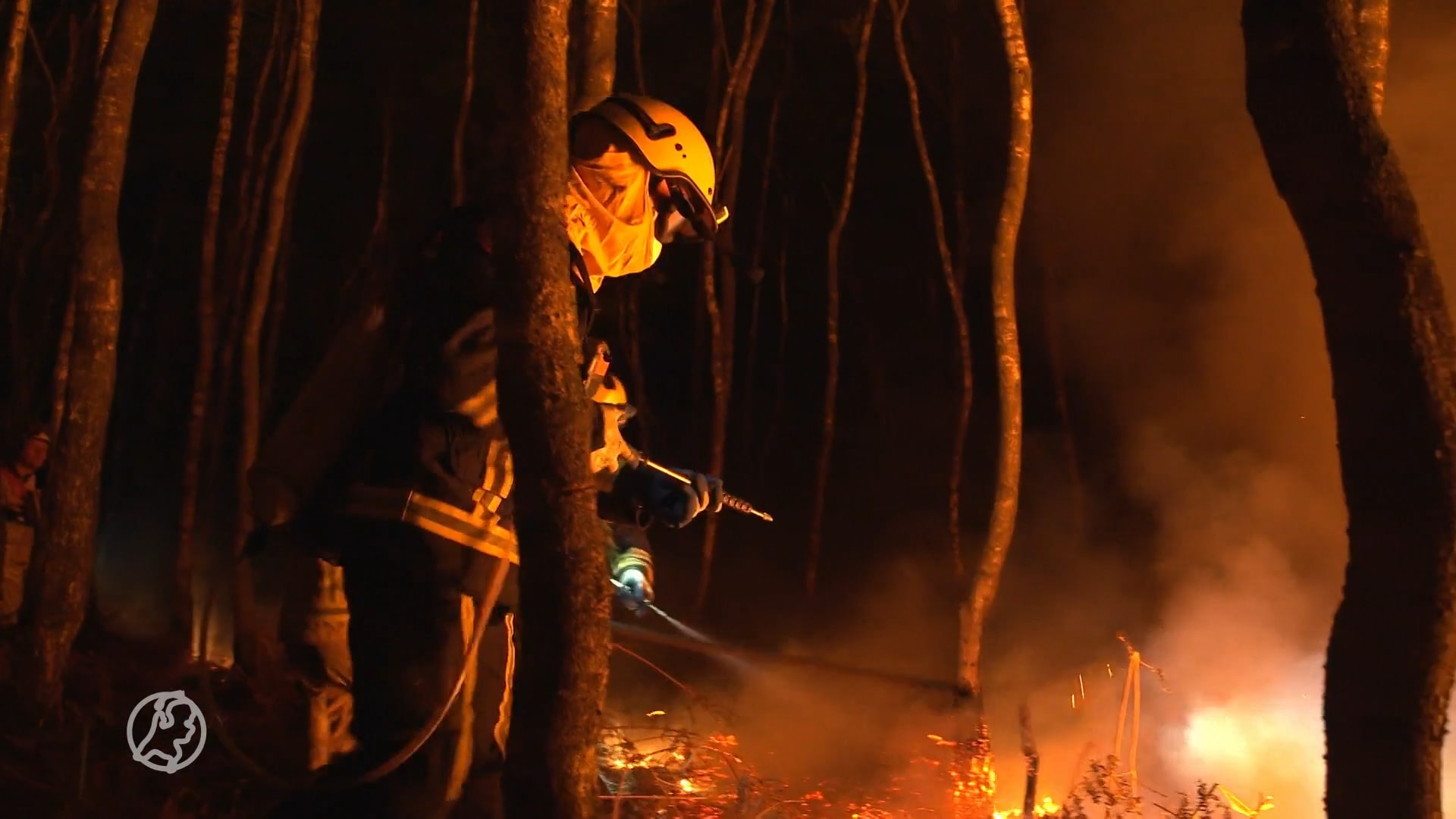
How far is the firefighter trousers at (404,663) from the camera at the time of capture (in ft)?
8.68

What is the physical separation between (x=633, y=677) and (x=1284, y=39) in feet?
22.4

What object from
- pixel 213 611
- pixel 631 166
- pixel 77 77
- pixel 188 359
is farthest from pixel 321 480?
pixel 188 359

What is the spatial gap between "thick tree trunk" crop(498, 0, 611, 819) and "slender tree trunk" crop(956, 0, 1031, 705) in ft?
15.2

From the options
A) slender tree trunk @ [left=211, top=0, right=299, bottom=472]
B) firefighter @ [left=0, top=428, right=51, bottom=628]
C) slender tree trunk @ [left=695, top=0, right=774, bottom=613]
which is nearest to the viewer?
firefighter @ [left=0, top=428, right=51, bottom=628]

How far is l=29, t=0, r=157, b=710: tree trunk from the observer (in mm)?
6102

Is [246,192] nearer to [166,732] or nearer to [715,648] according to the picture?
[166,732]

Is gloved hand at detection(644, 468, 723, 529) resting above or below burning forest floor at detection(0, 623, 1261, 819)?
above

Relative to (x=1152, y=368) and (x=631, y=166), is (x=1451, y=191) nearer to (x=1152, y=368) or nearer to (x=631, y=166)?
(x=1152, y=368)

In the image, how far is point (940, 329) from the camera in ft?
60.1

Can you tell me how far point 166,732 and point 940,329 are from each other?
47.9ft

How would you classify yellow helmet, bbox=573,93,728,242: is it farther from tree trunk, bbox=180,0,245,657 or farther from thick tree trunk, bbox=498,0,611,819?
tree trunk, bbox=180,0,245,657

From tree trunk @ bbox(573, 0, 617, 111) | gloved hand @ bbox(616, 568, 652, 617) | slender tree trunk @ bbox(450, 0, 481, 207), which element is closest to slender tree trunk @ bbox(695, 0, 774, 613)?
slender tree trunk @ bbox(450, 0, 481, 207)

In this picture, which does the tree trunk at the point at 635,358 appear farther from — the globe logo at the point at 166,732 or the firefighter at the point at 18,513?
the globe logo at the point at 166,732

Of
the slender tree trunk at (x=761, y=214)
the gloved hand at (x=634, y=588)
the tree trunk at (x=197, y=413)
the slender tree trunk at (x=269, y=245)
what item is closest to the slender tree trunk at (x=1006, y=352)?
the gloved hand at (x=634, y=588)
